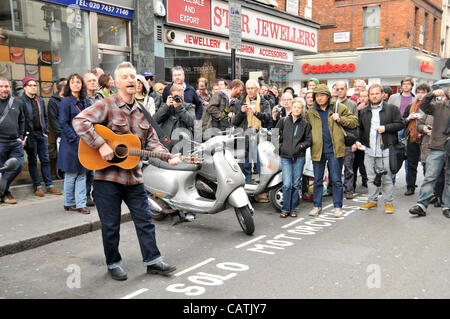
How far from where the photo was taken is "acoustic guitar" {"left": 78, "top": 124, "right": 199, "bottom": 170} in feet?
14.0

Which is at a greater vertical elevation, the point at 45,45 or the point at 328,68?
the point at 328,68

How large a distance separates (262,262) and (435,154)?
3.96 m

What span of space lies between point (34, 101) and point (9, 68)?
110 cm

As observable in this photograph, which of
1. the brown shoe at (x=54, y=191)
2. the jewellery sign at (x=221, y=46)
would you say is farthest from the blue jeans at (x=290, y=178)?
the jewellery sign at (x=221, y=46)

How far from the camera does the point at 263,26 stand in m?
15.8

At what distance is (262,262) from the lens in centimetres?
485

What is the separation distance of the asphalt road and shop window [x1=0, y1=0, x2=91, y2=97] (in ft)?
13.0

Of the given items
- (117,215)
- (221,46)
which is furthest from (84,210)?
(221,46)

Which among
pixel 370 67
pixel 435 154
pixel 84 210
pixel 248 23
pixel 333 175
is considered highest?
pixel 248 23

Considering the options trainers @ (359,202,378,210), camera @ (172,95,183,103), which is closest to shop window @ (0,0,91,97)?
camera @ (172,95,183,103)

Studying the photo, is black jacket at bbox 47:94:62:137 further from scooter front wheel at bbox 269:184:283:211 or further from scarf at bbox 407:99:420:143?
scarf at bbox 407:99:420:143

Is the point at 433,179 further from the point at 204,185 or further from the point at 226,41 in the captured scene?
the point at 226,41

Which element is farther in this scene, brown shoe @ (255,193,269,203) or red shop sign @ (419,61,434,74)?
red shop sign @ (419,61,434,74)

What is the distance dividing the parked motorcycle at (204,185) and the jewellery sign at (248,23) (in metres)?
5.64
